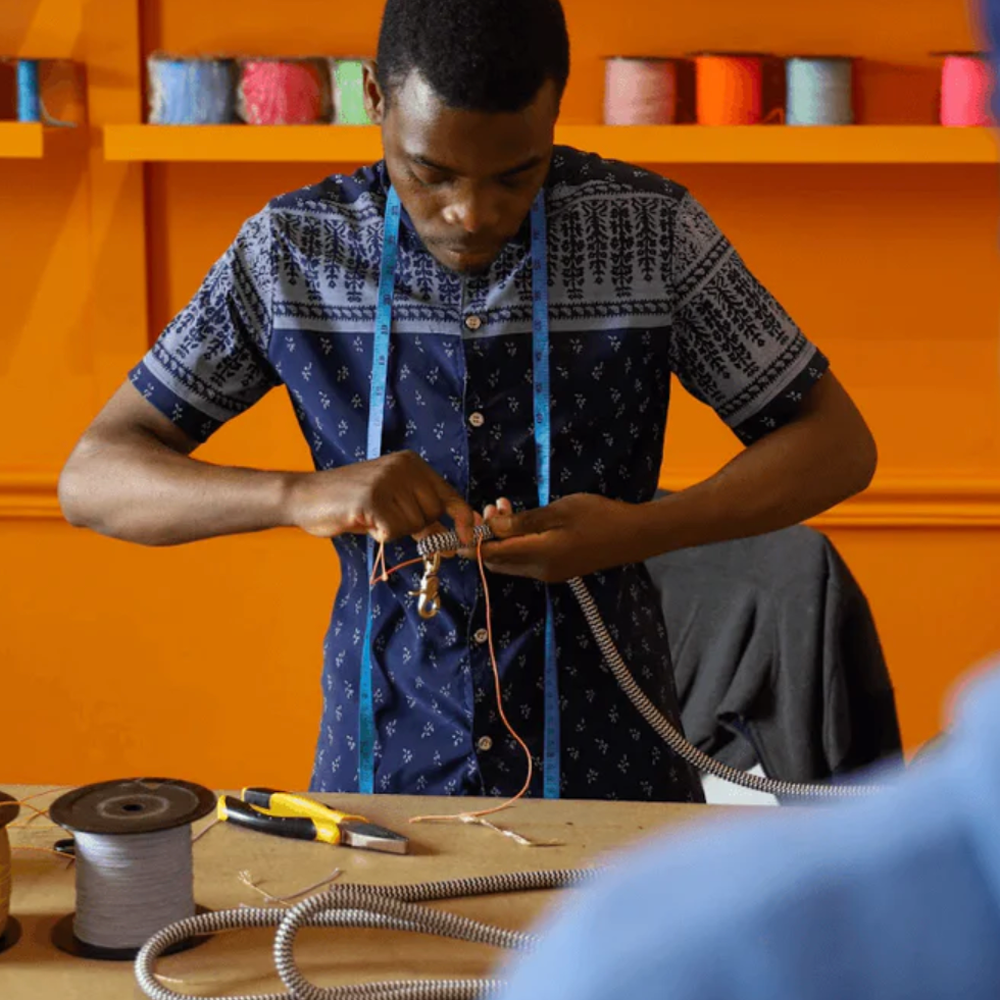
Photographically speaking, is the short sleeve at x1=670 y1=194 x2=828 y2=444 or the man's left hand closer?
the man's left hand

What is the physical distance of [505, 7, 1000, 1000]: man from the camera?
0.92ft

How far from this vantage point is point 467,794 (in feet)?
5.94

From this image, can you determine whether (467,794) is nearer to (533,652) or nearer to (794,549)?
(533,652)

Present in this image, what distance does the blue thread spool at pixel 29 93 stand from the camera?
3.40 m

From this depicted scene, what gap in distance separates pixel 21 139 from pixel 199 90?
0.37 meters

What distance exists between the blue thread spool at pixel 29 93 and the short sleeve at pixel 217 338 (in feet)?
5.66

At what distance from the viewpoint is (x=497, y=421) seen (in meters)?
1.81

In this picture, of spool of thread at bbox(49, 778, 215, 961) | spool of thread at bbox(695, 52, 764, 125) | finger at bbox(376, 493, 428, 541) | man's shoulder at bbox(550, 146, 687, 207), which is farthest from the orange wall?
spool of thread at bbox(49, 778, 215, 961)

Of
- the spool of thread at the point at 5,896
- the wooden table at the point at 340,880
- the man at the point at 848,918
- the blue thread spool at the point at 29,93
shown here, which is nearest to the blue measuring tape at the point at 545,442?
the wooden table at the point at 340,880

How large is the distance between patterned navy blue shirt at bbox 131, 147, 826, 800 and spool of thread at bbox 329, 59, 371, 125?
1.48 metres

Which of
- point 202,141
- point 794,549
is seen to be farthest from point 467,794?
point 202,141

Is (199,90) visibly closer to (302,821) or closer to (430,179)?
(430,179)

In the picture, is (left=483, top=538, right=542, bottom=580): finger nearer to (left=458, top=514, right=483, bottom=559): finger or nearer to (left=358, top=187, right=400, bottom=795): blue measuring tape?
(left=458, top=514, right=483, bottom=559): finger

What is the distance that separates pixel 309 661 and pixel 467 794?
6.33 ft
